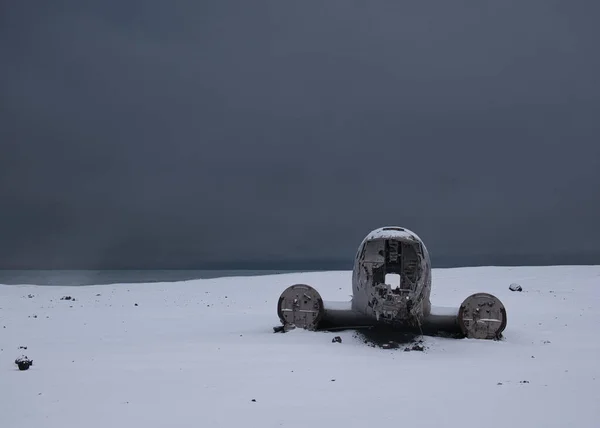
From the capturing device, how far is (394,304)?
11.2 metres

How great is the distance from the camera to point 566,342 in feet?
39.8

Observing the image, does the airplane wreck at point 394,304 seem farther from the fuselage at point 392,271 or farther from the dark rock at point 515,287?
the dark rock at point 515,287

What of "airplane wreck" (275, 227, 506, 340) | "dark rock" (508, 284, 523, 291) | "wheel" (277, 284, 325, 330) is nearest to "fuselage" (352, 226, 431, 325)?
"airplane wreck" (275, 227, 506, 340)

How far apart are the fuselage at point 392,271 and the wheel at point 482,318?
33.3 inches

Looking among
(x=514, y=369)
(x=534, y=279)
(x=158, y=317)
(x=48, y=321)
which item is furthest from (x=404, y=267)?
(x=534, y=279)

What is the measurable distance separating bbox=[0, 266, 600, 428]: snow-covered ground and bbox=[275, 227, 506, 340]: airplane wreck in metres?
0.56

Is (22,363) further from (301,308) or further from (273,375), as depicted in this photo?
(301,308)

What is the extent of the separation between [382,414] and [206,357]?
425 centimetres

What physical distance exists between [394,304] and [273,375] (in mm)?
3914

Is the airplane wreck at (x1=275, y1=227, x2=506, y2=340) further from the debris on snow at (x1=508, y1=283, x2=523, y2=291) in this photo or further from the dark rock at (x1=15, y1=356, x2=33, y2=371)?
the debris on snow at (x1=508, y1=283, x2=523, y2=291)

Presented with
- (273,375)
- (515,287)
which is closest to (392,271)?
(273,375)

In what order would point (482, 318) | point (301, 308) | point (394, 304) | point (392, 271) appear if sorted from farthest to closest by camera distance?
point (301, 308), point (392, 271), point (482, 318), point (394, 304)

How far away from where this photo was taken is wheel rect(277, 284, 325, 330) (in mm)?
12695

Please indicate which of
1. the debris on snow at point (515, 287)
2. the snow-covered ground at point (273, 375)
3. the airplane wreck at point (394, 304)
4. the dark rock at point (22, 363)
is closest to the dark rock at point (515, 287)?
the debris on snow at point (515, 287)
